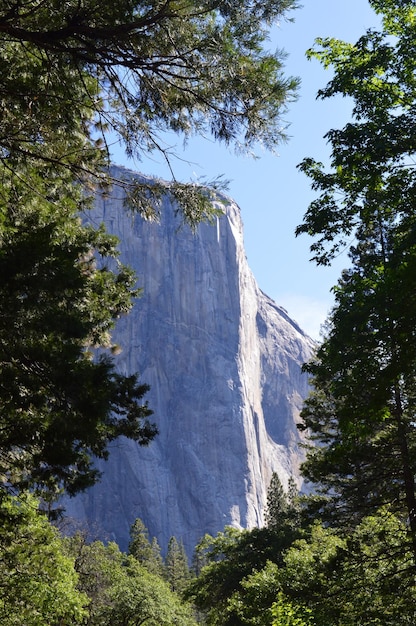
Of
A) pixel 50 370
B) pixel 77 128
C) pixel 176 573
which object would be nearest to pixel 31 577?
pixel 50 370

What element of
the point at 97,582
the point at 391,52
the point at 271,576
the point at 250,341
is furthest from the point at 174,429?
the point at 391,52

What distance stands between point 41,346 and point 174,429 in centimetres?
12033

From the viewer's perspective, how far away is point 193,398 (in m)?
128

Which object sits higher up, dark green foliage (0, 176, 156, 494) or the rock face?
the rock face

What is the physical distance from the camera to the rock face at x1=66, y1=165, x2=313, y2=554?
113000 millimetres

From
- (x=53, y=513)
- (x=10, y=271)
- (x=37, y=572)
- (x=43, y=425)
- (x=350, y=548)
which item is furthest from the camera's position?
(x=37, y=572)

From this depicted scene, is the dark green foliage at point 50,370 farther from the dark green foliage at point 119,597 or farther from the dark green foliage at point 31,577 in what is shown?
the dark green foliage at point 119,597

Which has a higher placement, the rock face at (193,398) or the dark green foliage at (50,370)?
the rock face at (193,398)

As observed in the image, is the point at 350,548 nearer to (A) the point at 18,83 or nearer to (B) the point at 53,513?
(B) the point at 53,513

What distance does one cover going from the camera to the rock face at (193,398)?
4449 inches

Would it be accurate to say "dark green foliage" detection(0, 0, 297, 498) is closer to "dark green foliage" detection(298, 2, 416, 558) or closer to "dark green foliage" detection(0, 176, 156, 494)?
"dark green foliage" detection(0, 176, 156, 494)

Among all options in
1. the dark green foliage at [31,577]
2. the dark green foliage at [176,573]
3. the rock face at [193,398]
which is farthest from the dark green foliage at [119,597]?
the rock face at [193,398]

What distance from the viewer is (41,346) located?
6773 millimetres

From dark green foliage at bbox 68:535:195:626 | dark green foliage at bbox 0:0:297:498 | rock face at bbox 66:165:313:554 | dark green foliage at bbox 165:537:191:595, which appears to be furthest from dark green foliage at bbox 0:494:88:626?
rock face at bbox 66:165:313:554
